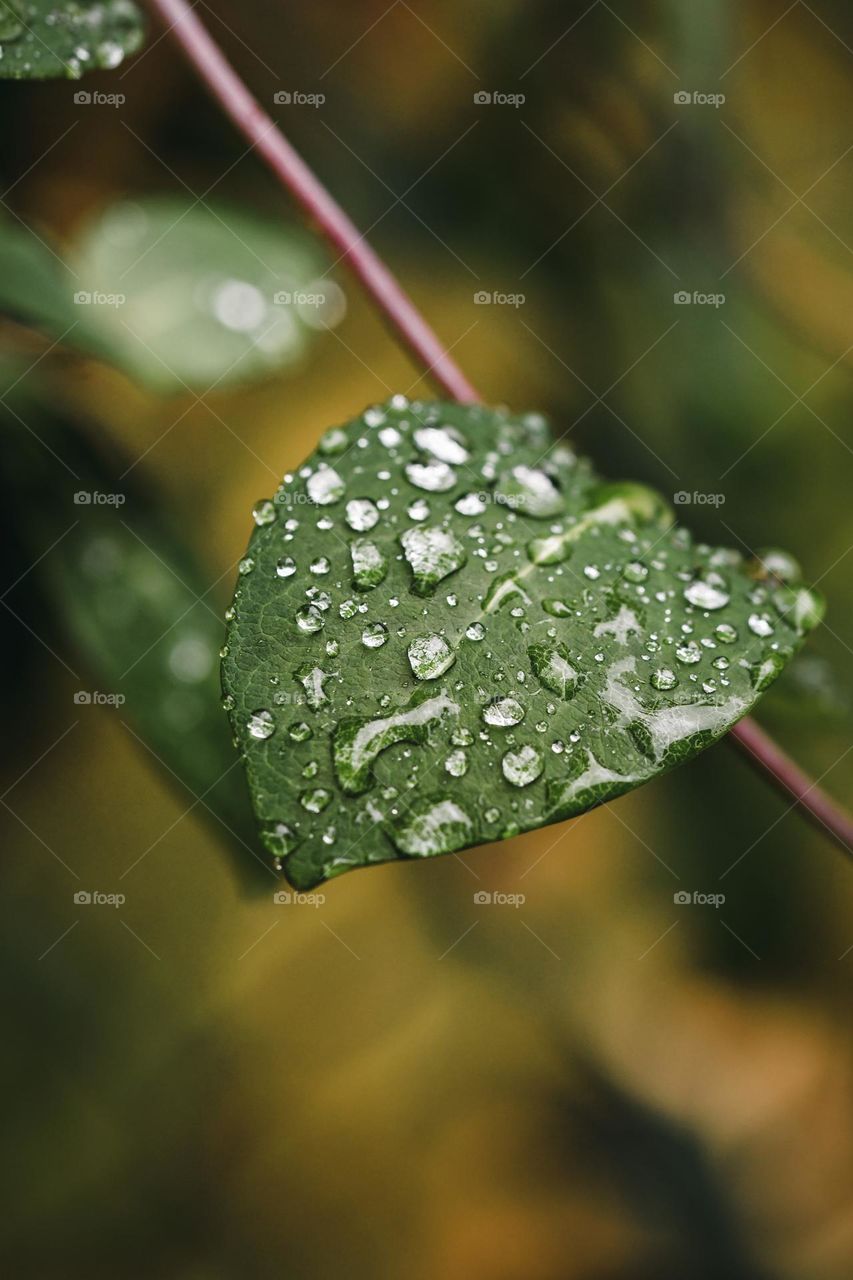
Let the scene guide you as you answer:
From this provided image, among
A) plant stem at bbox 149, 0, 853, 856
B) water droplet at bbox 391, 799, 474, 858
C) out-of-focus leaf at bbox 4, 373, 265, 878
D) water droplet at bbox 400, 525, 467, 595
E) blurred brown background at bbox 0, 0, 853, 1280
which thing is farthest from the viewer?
blurred brown background at bbox 0, 0, 853, 1280

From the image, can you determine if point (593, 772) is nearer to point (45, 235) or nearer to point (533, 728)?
point (533, 728)

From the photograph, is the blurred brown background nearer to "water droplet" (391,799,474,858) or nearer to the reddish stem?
the reddish stem

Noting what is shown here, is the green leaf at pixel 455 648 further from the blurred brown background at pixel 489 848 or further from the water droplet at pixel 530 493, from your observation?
the blurred brown background at pixel 489 848

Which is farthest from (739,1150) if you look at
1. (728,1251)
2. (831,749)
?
(831,749)

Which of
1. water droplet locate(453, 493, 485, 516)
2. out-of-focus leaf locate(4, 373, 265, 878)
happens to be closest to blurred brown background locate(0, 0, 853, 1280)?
out-of-focus leaf locate(4, 373, 265, 878)

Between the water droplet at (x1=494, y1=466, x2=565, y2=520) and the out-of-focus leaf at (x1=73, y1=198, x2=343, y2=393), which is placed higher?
the water droplet at (x1=494, y1=466, x2=565, y2=520)

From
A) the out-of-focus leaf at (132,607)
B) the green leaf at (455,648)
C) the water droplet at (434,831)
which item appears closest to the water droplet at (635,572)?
the green leaf at (455,648)

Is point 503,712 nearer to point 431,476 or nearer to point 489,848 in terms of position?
point 431,476

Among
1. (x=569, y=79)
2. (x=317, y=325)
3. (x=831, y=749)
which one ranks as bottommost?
(x=831, y=749)
